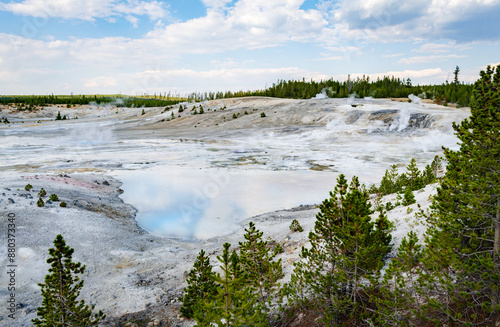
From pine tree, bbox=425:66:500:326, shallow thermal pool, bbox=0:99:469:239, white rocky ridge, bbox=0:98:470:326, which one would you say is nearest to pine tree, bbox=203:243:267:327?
pine tree, bbox=425:66:500:326

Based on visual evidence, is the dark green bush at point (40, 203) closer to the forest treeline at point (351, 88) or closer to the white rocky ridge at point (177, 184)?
the white rocky ridge at point (177, 184)

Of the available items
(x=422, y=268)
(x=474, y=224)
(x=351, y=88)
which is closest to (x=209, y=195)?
(x=422, y=268)

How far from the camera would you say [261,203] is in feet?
61.0

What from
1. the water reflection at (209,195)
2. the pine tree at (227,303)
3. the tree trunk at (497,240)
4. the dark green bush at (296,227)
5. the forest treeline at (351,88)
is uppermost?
the forest treeline at (351,88)

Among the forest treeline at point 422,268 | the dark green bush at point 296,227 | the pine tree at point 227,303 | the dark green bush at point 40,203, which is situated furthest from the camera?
the dark green bush at point 40,203

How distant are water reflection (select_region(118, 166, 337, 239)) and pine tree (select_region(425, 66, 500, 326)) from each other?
1038 centimetres

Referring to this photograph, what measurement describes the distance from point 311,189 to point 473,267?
1600 centimetres

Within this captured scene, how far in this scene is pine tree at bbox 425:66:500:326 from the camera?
4941 mm

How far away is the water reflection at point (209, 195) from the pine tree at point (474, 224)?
10379 mm

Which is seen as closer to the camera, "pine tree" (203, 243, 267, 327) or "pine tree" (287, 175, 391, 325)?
"pine tree" (203, 243, 267, 327)

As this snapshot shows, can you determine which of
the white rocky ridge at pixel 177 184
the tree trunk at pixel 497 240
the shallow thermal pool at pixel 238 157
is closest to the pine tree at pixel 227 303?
the white rocky ridge at pixel 177 184

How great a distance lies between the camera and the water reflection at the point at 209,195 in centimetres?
1594

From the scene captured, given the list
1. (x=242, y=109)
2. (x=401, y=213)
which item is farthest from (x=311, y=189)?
(x=242, y=109)

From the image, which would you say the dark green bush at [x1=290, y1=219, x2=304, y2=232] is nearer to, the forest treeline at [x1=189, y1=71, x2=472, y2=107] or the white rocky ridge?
the white rocky ridge
